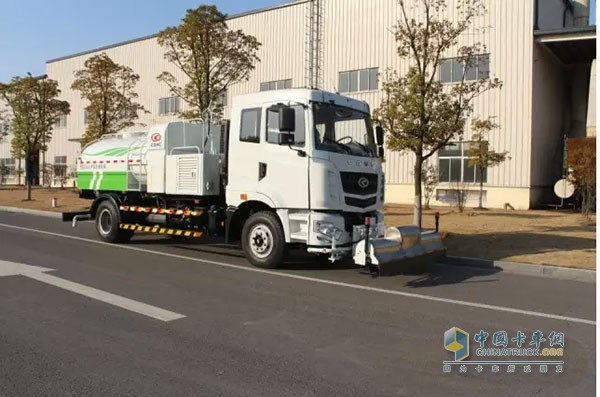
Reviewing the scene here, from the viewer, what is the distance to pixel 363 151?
9125mm

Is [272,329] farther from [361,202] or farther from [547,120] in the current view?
[547,120]

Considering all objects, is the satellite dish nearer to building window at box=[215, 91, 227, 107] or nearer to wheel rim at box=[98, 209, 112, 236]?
building window at box=[215, 91, 227, 107]

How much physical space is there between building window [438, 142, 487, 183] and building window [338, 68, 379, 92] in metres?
5.34

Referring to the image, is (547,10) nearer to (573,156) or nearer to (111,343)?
(573,156)

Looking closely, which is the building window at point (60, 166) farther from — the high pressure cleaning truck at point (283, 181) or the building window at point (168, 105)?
the high pressure cleaning truck at point (283, 181)

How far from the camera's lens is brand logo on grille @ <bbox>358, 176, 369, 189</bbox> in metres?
8.80

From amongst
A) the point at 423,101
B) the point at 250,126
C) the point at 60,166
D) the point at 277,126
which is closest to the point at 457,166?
the point at 423,101

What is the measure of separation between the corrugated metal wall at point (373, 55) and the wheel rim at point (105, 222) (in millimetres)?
15447

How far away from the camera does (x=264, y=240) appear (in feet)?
29.6

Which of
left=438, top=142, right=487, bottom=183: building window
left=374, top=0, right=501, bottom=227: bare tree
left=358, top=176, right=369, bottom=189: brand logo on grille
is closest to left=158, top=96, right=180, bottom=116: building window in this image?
left=438, top=142, right=487, bottom=183: building window

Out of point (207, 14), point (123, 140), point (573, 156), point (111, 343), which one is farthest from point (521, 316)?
point (573, 156)

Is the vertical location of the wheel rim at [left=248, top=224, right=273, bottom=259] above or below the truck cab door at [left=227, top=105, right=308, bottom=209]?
below

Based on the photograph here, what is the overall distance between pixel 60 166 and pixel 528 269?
44352 mm

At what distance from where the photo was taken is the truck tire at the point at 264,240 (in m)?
8.80
